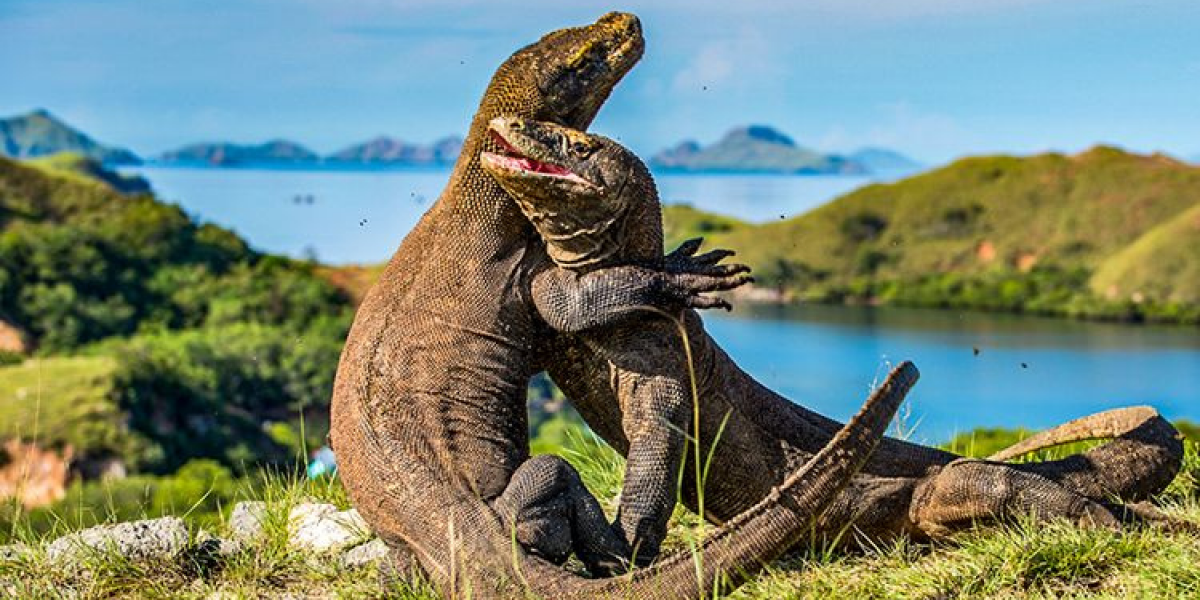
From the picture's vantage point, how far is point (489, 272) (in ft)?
22.5

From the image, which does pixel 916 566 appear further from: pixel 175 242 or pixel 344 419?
pixel 175 242

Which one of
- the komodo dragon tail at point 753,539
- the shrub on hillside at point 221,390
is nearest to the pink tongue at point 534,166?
the komodo dragon tail at point 753,539

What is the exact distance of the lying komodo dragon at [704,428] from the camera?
673 cm

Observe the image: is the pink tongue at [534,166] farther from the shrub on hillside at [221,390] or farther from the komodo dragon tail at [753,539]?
the shrub on hillside at [221,390]

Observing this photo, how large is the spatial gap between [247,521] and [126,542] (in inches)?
50.7

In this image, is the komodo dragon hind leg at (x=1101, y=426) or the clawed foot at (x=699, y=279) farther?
the komodo dragon hind leg at (x=1101, y=426)

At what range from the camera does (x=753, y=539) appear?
6234mm

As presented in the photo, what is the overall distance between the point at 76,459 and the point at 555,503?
5090 centimetres

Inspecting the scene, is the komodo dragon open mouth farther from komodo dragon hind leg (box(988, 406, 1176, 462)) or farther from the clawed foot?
komodo dragon hind leg (box(988, 406, 1176, 462))

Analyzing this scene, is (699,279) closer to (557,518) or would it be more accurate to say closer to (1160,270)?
(557,518)

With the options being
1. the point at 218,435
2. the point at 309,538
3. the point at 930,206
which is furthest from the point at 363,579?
the point at 930,206

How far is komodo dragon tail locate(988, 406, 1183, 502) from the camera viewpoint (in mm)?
7938

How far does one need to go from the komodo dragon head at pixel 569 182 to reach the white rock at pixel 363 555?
89.5 inches

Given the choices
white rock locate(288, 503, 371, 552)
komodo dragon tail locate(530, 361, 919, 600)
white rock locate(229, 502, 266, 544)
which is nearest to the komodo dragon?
komodo dragon tail locate(530, 361, 919, 600)
